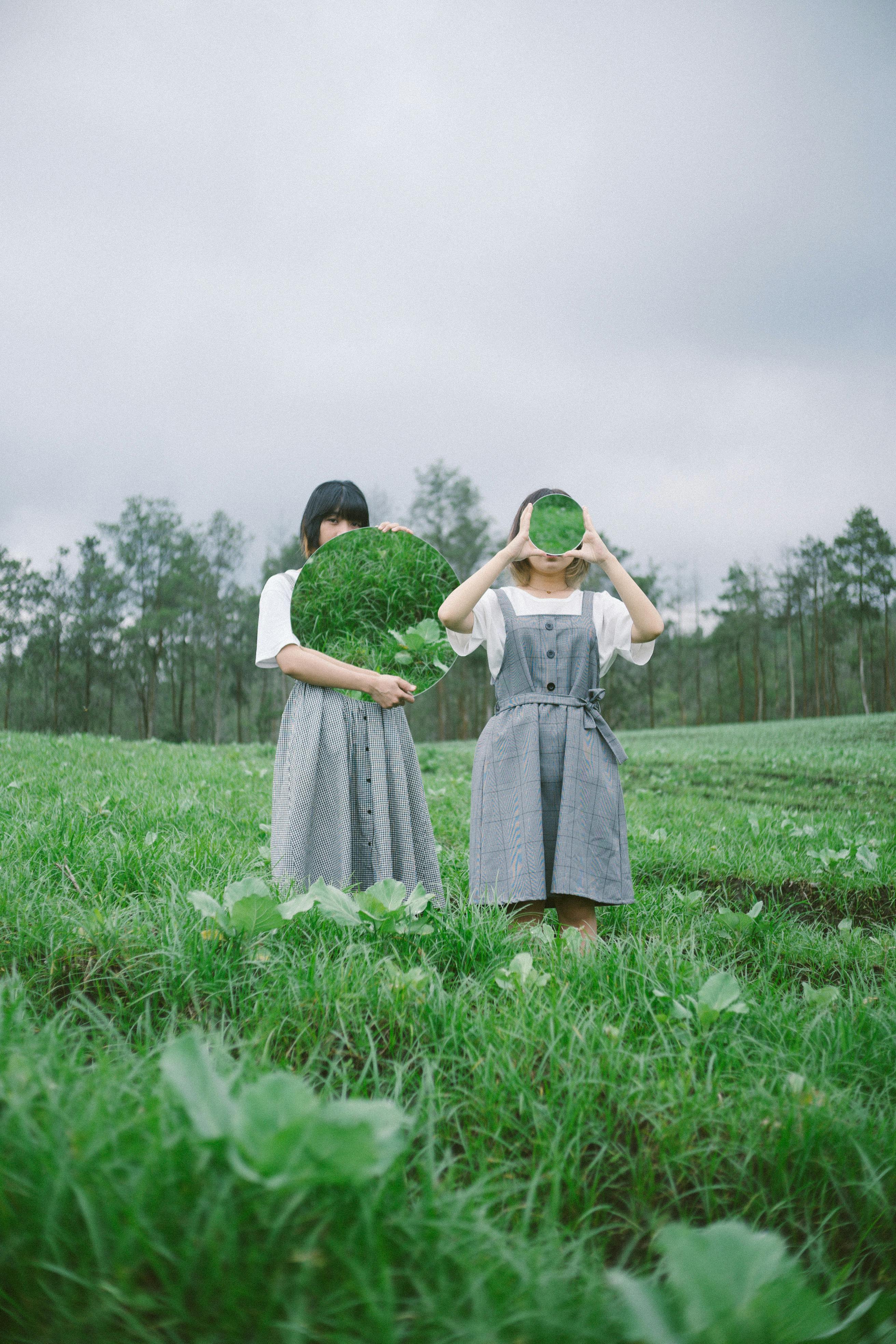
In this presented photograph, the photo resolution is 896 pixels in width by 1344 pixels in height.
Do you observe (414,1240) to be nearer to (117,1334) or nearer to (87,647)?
(117,1334)

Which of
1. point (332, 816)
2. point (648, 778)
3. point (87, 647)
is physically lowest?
point (648, 778)

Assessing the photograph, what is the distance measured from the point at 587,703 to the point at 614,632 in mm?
336

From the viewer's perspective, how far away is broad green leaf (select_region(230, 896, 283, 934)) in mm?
1956

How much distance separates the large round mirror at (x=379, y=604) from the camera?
2.97 m

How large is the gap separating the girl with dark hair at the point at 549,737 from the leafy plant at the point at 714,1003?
1.04 m

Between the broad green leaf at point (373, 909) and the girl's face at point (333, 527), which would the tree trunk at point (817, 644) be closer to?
the girl's face at point (333, 527)

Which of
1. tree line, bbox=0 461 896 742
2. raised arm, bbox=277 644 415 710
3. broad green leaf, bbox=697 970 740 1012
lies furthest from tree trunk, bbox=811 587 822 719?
broad green leaf, bbox=697 970 740 1012

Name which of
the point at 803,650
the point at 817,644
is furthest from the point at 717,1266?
the point at 817,644

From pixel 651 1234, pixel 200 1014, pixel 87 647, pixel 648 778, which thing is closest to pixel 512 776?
pixel 200 1014

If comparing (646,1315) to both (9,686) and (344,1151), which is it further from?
(9,686)

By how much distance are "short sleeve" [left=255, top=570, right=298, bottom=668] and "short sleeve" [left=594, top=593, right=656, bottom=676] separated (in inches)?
51.8

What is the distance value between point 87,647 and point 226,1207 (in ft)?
154

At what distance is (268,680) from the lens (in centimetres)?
5056

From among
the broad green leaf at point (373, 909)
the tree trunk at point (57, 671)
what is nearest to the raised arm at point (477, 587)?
the broad green leaf at point (373, 909)
